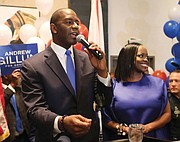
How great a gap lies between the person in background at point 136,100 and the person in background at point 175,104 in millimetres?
103

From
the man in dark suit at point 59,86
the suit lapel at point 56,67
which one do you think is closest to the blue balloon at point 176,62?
the man in dark suit at point 59,86

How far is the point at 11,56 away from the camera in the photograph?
279 centimetres

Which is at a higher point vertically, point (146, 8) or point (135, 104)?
point (146, 8)

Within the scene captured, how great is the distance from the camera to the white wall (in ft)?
A: 17.3

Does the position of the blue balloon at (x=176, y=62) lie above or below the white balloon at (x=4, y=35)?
below

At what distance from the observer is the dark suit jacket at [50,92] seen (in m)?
1.69

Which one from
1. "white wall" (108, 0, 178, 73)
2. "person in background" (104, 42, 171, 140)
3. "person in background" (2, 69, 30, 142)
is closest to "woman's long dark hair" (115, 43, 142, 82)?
"person in background" (104, 42, 171, 140)

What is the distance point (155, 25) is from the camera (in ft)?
18.1

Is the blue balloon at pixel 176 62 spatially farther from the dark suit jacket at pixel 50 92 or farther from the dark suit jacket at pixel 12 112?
the dark suit jacket at pixel 50 92

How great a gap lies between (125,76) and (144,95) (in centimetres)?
23

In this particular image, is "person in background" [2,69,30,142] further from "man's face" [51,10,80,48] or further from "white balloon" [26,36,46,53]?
"man's face" [51,10,80,48]

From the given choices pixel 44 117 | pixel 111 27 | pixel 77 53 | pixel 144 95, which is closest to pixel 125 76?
pixel 144 95

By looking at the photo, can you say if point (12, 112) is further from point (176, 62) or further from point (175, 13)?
point (175, 13)

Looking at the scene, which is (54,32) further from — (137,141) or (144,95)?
(144,95)
